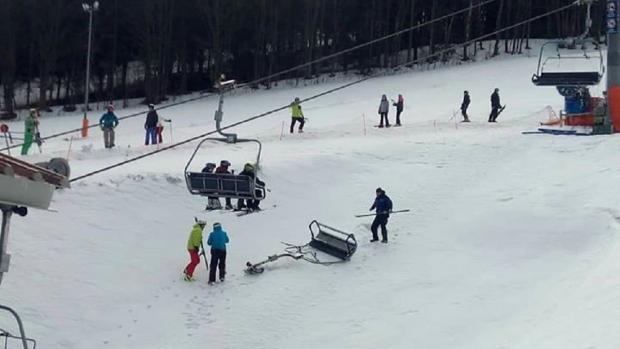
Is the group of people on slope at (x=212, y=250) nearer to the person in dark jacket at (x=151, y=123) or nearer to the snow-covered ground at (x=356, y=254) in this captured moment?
the snow-covered ground at (x=356, y=254)

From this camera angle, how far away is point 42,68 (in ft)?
204

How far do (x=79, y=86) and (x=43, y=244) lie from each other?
153 feet

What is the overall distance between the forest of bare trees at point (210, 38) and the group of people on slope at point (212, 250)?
42.0m

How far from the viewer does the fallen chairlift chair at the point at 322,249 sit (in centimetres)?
2130

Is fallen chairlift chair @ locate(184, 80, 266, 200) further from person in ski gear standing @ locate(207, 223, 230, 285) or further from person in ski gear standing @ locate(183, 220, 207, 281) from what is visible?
person in ski gear standing @ locate(207, 223, 230, 285)

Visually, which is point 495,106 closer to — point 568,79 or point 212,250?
point 568,79

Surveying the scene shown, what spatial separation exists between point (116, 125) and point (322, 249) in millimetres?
10364

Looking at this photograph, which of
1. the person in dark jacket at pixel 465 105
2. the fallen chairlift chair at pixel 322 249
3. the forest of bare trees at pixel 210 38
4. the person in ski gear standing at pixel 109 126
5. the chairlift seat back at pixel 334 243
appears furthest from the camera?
the forest of bare trees at pixel 210 38

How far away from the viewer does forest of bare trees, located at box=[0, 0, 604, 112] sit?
206ft

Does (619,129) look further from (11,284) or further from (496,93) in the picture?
(11,284)

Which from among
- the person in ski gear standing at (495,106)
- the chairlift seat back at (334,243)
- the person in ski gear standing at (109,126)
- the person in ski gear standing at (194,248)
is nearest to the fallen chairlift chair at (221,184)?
the person in ski gear standing at (194,248)

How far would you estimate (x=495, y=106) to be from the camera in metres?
36.0

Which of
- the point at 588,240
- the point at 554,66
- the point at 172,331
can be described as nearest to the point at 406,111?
the point at 554,66

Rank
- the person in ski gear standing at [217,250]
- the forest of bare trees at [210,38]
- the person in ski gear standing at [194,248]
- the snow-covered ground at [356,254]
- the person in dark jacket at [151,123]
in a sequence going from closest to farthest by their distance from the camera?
the snow-covered ground at [356,254], the person in ski gear standing at [217,250], the person in ski gear standing at [194,248], the person in dark jacket at [151,123], the forest of bare trees at [210,38]
